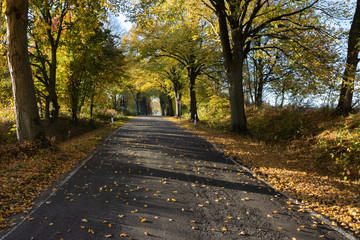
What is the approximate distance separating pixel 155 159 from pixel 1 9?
8564 mm

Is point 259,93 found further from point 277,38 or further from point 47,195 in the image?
point 47,195

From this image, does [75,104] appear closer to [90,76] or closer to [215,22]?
[90,76]

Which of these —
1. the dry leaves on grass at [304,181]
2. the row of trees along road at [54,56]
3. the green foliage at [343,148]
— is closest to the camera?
the dry leaves on grass at [304,181]

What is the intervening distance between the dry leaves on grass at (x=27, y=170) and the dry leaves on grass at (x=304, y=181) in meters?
5.47

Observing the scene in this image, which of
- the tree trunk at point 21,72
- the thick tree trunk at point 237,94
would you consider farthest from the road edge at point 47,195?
the thick tree trunk at point 237,94

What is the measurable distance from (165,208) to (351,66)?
9.61 m

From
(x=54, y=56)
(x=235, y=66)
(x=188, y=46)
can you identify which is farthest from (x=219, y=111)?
(x=54, y=56)

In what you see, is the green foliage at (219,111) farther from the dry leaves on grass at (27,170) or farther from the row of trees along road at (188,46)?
the dry leaves on grass at (27,170)

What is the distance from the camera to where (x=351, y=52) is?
9438mm

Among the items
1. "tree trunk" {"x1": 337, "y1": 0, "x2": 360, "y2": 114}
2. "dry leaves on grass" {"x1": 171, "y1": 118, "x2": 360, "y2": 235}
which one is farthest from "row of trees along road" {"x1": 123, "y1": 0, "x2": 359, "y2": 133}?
"dry leaves on grass" {"x1": 171, "y1": 118, "x2": 360, "y2": 235}

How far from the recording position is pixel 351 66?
30.5 feet

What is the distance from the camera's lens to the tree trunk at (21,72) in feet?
23.2

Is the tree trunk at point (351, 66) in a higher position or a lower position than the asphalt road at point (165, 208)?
higher

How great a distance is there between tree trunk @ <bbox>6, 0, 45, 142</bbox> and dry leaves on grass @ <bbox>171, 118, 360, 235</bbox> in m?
7.13
